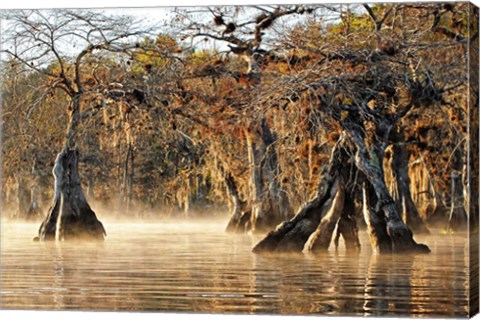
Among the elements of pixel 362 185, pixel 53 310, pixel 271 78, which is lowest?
pixel 53 310

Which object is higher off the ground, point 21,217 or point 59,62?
point 59,62

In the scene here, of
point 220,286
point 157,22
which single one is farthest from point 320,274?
point 157,22

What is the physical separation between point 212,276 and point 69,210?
2.31 metres

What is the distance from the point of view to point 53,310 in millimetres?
16219

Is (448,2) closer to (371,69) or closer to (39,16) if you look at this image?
(371,69)

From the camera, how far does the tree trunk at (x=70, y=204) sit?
1755 cm

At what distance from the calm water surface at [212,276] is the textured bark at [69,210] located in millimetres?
158

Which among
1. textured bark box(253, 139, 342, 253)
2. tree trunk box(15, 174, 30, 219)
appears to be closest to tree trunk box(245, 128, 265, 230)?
textured bark box(253, 139, 342, 253)

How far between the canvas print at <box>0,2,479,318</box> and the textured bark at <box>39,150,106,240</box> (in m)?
0.02

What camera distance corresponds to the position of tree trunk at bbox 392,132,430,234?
16500mm

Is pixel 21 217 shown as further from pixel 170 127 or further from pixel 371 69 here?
pixel 371 69

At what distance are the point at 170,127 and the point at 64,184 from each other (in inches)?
57.8

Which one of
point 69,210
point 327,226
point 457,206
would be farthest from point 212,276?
point 457,206

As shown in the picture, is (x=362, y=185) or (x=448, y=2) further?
(x=362, y=185)
